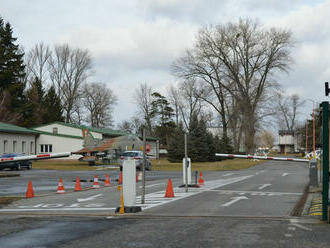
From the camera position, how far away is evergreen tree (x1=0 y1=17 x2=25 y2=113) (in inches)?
A: 2965

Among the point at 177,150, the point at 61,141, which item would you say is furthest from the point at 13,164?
the point at 177,150

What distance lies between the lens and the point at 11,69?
249 ft

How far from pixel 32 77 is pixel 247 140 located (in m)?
41.4

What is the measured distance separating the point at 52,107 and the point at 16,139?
23.8m

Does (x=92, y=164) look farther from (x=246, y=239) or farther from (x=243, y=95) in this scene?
(x=246, y=239)

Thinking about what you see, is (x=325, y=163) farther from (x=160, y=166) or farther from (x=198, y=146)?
(x=198, y=146)

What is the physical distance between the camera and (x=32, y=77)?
87.8m

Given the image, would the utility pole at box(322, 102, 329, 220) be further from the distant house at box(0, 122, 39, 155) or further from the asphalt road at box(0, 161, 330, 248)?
the distant house at box(0, 122, 39, 155)

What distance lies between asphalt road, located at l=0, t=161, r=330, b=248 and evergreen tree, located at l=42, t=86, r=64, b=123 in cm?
6963

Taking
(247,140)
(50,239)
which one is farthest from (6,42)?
(50,239)

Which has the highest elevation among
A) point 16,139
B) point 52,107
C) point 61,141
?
point 52,107

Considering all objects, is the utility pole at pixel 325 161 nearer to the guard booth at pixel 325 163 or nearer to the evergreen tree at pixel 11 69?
the guard booth at pixel 325 163

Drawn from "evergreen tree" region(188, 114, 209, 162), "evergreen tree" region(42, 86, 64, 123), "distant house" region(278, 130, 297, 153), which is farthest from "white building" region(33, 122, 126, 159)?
"distant house" region(278, 130, 297, 153)

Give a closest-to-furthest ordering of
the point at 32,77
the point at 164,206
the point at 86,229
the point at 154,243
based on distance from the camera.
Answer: the point at 154,243 → the point at 86,229 → the point at 164,206 → the point at 32,77
